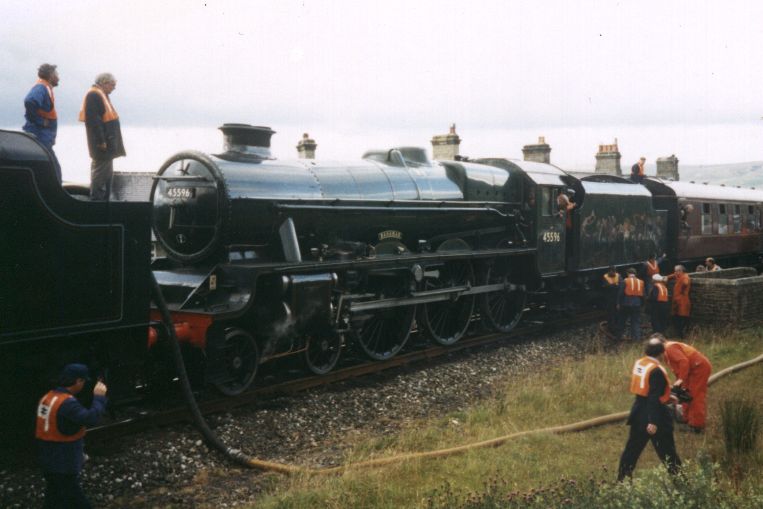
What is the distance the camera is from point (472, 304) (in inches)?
461

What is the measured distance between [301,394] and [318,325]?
2.77 ft

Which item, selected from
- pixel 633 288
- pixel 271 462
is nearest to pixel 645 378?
pixel 271 462

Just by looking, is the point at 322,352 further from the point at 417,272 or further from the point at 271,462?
the point at 271,462

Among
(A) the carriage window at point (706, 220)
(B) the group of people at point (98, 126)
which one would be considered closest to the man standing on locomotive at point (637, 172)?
(A) the carriage window at point (706, 220)

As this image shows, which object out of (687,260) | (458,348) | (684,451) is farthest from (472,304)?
(687,260)

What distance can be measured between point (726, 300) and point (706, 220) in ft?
24.7

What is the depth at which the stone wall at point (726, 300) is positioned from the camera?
1228cm

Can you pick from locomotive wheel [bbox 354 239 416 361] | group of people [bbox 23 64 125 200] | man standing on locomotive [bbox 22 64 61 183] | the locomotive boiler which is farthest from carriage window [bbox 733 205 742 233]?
man standing on locomotive [bbox 22 64 61 183]

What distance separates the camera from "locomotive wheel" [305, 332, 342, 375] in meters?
8.87

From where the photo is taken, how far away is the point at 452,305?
37.5 ft

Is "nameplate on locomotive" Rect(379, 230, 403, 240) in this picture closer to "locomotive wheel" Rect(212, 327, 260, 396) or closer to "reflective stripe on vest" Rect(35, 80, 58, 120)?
"locomotive wheel" Rect(212, 327, 260, 396)

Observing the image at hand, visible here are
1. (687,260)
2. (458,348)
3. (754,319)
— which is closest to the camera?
(458,348)

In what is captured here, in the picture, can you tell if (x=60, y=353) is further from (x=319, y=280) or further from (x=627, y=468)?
(x=627, y=468)

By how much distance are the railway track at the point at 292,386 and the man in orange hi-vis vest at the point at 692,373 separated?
3947 mm
